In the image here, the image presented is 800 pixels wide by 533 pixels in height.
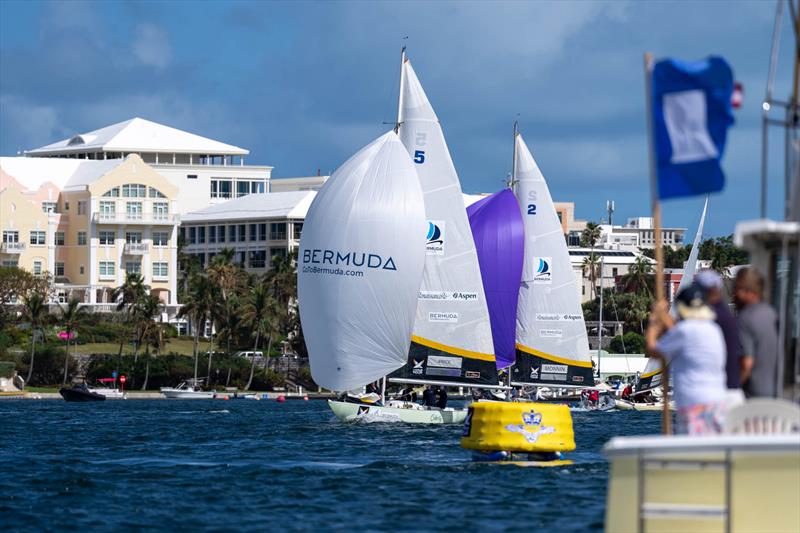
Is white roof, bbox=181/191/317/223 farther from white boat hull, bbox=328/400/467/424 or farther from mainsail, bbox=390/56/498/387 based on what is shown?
white boat hull, bbox=328/400/467/424

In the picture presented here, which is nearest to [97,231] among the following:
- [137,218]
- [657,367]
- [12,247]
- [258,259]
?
[137,218]

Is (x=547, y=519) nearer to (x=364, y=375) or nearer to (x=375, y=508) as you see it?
(x=375, y=508)

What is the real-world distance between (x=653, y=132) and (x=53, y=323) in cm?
11209

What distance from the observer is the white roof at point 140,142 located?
182 m

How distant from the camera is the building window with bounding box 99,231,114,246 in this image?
14650 cm

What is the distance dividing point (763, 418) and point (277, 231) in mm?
148658

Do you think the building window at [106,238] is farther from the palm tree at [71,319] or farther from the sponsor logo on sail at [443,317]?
the sponsor logo on sail at [443,317]

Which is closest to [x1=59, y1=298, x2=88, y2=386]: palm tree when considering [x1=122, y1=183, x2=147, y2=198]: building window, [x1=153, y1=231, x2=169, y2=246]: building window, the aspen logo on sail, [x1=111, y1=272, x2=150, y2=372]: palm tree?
[x1=111, y1=272, x2=150, y2=372]: palm tree

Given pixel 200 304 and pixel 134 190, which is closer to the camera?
pixel 200 304

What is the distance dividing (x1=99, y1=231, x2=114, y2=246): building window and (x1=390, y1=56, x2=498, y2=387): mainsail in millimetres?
94157

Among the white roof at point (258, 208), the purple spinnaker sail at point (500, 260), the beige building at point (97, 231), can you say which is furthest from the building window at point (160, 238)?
the purple spinnaker sail at point (500, 260)

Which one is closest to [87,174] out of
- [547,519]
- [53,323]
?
[53,323]

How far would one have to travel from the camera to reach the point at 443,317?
55188 mm

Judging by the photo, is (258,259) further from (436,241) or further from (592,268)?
(436,241)
